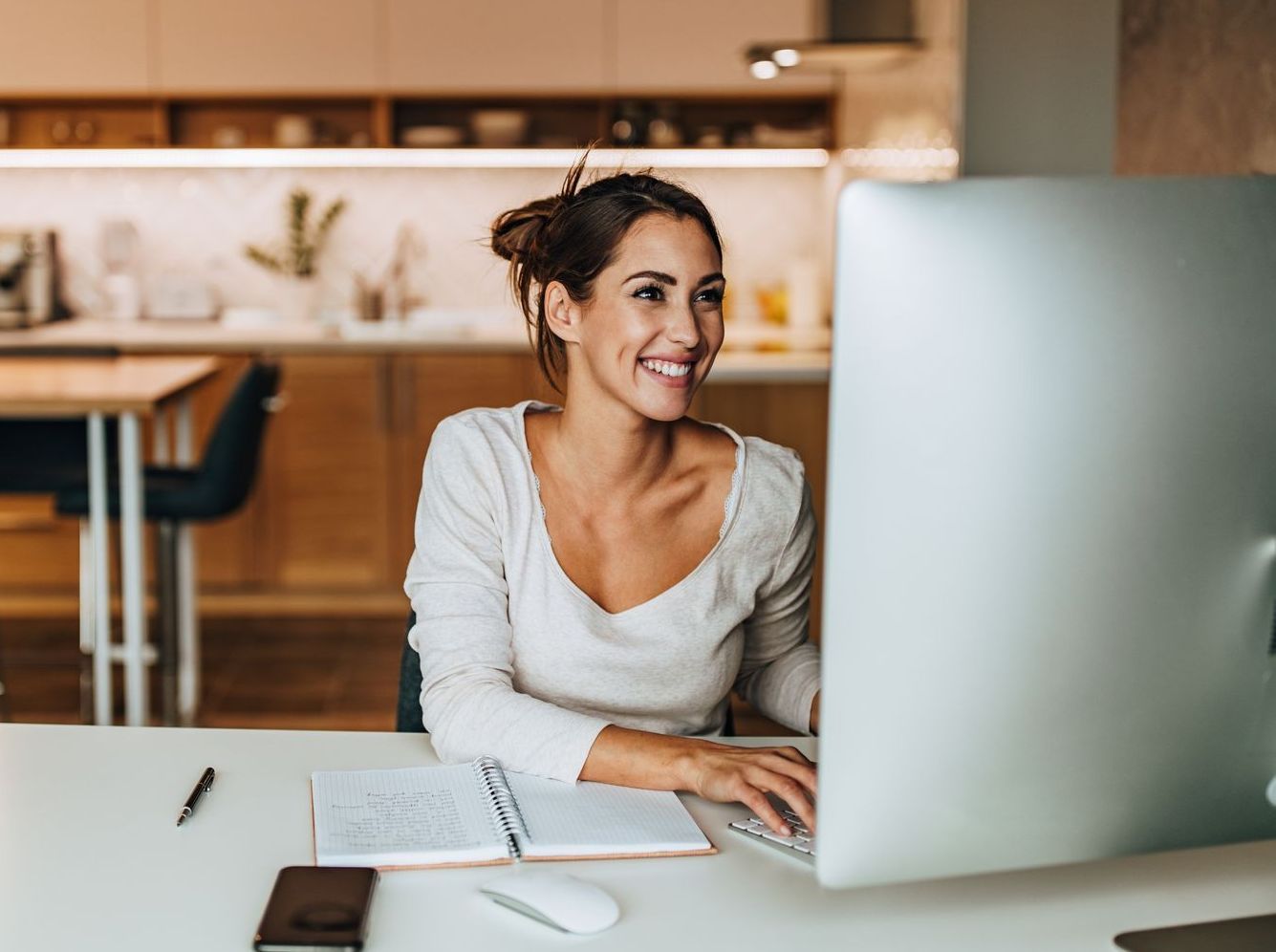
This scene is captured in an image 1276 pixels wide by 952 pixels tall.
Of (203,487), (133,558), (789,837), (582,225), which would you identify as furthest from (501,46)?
(789,837)

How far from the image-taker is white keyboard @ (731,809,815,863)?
3.74 feet

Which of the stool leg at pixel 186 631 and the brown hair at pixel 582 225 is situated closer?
the brown hair at pixel 582 225

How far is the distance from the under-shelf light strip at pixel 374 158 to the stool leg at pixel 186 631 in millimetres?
1963

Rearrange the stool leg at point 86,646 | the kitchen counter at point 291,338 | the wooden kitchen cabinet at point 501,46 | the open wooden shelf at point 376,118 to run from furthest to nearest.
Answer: the open wooden shelf at point 376,118 < the wooden kitchen cabinet at point 501,46 < the kitchen counter at point 291,338 < the stool leg at point 86,646

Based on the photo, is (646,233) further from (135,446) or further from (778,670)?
(135,446)

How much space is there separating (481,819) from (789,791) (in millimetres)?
250

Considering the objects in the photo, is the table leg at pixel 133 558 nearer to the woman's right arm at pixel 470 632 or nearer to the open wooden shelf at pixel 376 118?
the woman's right arm at pixel 470 632

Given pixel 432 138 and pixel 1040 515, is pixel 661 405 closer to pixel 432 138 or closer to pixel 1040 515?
pixel 1040 515

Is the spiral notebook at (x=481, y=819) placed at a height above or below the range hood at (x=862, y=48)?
below

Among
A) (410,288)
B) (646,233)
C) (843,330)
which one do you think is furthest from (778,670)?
(410,288)

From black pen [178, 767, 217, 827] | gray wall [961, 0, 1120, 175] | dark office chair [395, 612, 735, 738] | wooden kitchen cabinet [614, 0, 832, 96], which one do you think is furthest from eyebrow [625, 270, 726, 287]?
wooden kitchen cabinet [614, 0, 832, 96]

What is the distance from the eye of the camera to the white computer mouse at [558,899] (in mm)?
1011

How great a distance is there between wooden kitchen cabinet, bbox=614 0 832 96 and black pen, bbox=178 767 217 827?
414 cm

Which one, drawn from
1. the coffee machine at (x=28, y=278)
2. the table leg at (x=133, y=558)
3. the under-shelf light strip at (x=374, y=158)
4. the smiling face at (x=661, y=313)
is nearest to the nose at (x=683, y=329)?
the smiling face at (x=661, y=313)
